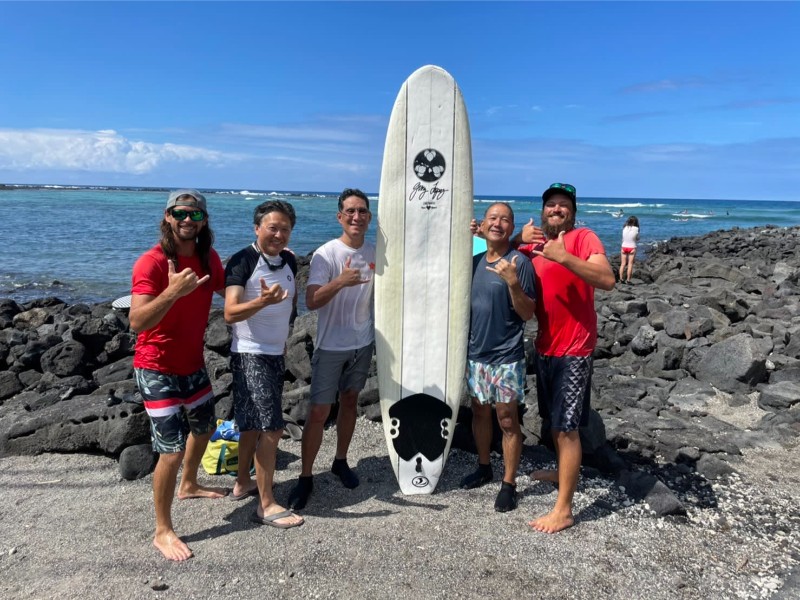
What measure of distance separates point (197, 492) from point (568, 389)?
2.48 m

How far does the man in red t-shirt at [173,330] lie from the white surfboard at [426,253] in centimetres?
139

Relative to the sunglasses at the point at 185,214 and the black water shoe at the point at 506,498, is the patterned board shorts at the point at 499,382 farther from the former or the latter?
the sunglasses at the point at 185,214

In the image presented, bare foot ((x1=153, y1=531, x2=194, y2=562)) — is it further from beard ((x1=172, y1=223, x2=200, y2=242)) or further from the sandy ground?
beard ((x1=172, y1=223, x2=200, y2=242))

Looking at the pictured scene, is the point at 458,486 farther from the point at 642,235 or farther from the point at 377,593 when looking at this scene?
the point at 642,235

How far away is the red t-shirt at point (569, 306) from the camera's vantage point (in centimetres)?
332

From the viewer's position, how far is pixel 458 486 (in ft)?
13.3

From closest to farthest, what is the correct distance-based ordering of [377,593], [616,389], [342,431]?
[377,593]
[342,431]
[616,389]

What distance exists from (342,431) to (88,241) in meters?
24.9

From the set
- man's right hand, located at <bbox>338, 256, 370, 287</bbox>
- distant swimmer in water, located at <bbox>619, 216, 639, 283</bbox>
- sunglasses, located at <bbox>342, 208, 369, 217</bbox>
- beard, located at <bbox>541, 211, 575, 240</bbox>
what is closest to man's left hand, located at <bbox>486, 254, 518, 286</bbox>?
beard, located at <bbox>541, 211, 575, 240</bbox>

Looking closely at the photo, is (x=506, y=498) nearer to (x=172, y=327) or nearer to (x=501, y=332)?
(x=501, y=332)

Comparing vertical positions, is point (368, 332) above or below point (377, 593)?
above

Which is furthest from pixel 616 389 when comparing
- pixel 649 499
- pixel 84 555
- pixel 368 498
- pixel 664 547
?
pixel 84 555
